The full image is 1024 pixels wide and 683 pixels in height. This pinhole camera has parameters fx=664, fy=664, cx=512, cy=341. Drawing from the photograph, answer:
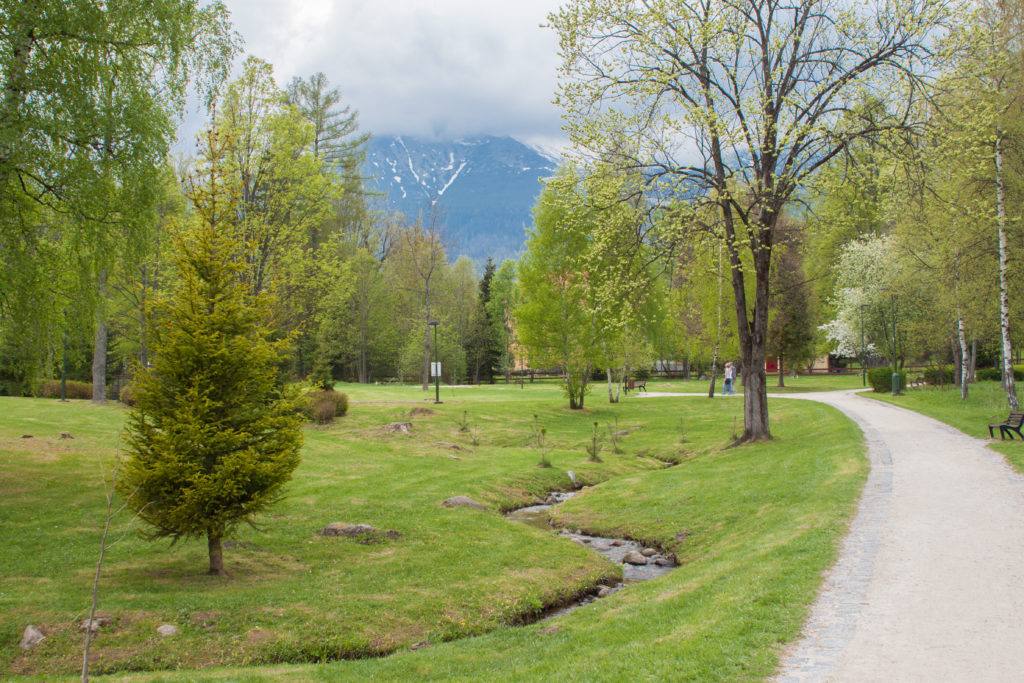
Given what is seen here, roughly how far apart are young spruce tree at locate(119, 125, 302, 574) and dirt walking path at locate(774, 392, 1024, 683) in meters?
7.06

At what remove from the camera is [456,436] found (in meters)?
25.4

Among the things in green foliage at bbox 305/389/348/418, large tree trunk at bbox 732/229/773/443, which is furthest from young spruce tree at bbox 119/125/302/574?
green foliage at bbox 305/389/348/418

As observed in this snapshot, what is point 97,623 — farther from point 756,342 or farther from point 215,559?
point 756,342

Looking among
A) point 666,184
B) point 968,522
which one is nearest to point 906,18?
point 666,184

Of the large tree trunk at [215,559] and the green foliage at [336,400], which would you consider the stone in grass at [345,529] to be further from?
the green foliage at [336,400]

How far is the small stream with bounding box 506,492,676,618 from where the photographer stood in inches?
429

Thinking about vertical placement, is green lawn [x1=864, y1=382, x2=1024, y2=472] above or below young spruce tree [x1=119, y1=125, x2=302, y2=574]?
below

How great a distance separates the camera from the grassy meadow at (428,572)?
22.2 feet

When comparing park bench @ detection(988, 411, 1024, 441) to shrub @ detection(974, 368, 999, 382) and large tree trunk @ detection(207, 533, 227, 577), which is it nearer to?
large tree trunk @ detection(207, 533, 227, 577)

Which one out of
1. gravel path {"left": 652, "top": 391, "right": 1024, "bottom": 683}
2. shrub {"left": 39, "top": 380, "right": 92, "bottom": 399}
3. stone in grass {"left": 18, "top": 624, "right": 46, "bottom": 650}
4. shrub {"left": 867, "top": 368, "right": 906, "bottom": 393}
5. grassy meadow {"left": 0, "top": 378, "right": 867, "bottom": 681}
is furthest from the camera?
shrub {"left": 867, "top": 368, "right": 906, "bottom": 393}

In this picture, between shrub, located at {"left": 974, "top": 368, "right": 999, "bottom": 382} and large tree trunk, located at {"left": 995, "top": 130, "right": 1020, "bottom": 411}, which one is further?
shrub, located at {"left": 974, "top": 368, "right": 999, "bottom": 382}

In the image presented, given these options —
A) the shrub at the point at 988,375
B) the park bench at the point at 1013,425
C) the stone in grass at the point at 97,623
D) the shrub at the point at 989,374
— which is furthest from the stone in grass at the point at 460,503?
the shrub at the point at 988,375

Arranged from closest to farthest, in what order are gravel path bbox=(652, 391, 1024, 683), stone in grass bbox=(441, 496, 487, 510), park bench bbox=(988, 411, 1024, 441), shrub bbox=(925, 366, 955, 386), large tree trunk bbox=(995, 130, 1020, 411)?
1. gravel path bbox=(652, 391, 1024, 683)
2. stone in grass bbox=(441, 496, 487, 510)
3. park bench bbox=(988, 411, 1024, 441)
4. large tree trunk bbox=(995, 130, 1020, 411)
5. shrub bbox=(925, 366, 955, 386)

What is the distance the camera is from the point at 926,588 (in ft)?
22.2
